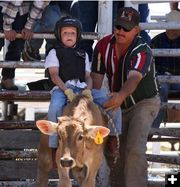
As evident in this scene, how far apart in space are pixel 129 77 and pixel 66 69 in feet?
2.08


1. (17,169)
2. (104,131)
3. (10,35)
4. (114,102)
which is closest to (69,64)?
(114,102)

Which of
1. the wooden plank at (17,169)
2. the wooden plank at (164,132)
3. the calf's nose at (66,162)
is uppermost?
the wooden plank at (164,132)

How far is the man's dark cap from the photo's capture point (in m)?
7.10

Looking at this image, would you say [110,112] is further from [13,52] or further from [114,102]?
[13,52]

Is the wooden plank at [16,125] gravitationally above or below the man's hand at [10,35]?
below

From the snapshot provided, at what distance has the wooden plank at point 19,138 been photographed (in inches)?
336

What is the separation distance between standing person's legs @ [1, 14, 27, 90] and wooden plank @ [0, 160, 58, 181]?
0.88m

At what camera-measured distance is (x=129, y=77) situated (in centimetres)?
692

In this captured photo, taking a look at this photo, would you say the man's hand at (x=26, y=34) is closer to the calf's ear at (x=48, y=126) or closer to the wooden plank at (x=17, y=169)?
the wooden plank at (x=17, y=169)

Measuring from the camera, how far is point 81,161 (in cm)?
642

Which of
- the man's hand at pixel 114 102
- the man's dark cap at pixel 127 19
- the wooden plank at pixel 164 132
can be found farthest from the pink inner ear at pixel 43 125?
the wooden plank at pixel 164 132

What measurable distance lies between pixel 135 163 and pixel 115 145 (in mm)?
282

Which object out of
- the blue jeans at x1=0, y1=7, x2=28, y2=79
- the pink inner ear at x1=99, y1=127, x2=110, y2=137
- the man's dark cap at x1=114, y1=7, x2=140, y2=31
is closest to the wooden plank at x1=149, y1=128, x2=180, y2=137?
the man's dark cap at x1=114, y1=7, x2=140, y2=31

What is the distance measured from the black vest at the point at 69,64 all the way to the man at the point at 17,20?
0.96 metres
